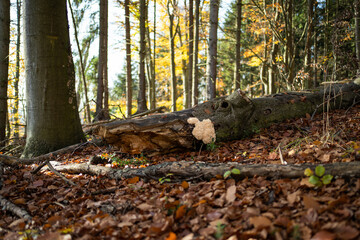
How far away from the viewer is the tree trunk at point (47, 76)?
4160 mm

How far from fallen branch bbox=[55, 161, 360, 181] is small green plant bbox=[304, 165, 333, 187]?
73mm

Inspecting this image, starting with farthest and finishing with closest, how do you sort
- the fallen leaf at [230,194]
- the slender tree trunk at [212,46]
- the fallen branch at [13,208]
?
the slender tree trunk at [212,46] → the fallen branch at [13,208] → the fallen leaf at [230,194]

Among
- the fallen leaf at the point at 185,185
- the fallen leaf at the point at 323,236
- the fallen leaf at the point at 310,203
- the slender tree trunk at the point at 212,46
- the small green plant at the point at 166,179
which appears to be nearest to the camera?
the fallen leaf at the point at 323,236

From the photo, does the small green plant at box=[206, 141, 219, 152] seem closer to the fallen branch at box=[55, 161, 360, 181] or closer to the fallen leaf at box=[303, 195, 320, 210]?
the fallen branch at box=[55, 161, 360, 181]

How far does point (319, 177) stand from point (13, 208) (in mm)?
2895

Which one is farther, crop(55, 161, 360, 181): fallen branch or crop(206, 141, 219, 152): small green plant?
crop(206, 141, 219, 152): small green plant

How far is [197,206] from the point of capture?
5.93 feet

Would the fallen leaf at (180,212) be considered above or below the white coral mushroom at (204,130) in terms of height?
below

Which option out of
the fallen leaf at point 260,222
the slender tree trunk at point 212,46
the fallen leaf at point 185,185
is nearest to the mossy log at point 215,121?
the fallen leaf at point 185,185

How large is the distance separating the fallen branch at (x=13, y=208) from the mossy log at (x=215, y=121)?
56.9 inches

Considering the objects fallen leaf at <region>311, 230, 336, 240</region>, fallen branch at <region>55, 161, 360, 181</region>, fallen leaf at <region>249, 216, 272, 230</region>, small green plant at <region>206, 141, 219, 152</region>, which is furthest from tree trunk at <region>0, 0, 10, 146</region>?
fallen leaf at <region>311, 230, 336, 240</region>

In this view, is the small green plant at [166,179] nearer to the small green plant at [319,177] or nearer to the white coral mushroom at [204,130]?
the white coral mushroom at [204,130]

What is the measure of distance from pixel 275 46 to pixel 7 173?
959 centimetres

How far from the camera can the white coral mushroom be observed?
141 inches
